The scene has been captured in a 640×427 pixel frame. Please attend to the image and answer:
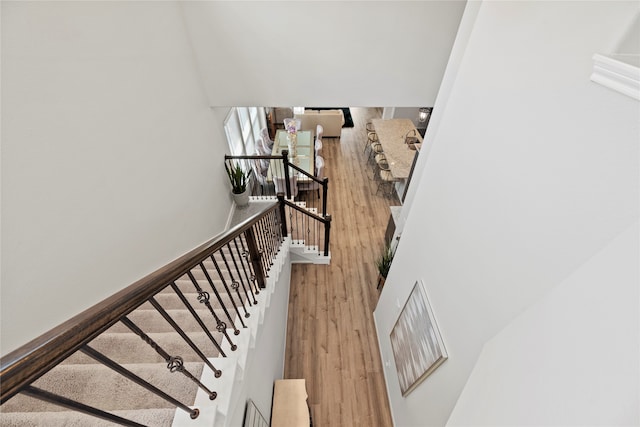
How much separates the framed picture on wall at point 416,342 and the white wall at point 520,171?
91 mm

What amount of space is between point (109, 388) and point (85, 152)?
61.5 inches

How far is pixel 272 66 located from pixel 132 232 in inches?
101

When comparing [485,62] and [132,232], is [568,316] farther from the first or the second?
[132,232]

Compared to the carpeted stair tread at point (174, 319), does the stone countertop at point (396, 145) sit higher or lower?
higher

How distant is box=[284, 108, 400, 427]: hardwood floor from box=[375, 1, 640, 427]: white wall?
1.33 meters

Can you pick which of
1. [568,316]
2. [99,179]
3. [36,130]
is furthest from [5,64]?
[568,316]

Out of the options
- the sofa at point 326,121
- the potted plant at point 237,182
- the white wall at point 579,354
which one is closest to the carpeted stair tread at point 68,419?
the white wall at point 579,354

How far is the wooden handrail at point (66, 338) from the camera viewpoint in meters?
0.48

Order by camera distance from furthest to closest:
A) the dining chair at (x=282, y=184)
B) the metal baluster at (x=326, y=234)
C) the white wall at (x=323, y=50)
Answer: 1. the dining chair at (x=282, y=184)
2. the metal baluster at (x=326, y=234)
3. the white wall at (x=323, y=50)

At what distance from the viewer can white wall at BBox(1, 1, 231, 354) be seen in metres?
1.48

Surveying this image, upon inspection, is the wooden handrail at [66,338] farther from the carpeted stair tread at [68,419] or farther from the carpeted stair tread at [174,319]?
the carpeted stair tread at [174,319]

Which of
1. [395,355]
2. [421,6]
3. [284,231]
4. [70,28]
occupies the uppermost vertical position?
[421,6]

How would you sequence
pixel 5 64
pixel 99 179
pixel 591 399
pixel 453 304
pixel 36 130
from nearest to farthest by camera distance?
1. pixel 591 399
2. pixel 5 64
3. pixel 36 130
4. pixel 453 304
5. pixel 99 179

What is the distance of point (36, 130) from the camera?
1.58m
